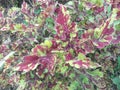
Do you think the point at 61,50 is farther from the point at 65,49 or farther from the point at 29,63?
the point at 29,63

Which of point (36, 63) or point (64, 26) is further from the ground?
point (64, 26)

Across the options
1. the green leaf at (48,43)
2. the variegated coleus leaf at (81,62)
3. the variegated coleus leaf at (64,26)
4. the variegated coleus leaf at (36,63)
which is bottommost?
the variegated coleus leaf at (81,62)

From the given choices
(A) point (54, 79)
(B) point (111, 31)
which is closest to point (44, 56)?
(A) point (54, 79)

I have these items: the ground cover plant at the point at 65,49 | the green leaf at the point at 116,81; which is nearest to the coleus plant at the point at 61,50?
the ground cover plant at the point at 65,49

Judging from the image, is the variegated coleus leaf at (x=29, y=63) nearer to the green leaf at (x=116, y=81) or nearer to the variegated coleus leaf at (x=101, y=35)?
the variegated coleus leaf at (x=101, y=35)

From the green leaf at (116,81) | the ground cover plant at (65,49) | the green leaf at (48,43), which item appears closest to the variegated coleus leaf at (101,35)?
the ground cover plant at (65,49)

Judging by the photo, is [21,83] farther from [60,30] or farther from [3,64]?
[60,30]

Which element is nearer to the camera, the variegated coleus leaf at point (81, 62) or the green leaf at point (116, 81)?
the variegated coleus leaf at point (81, 62)

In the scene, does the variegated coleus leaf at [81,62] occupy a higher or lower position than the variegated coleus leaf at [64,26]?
lower

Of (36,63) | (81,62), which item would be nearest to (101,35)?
(81,62)
